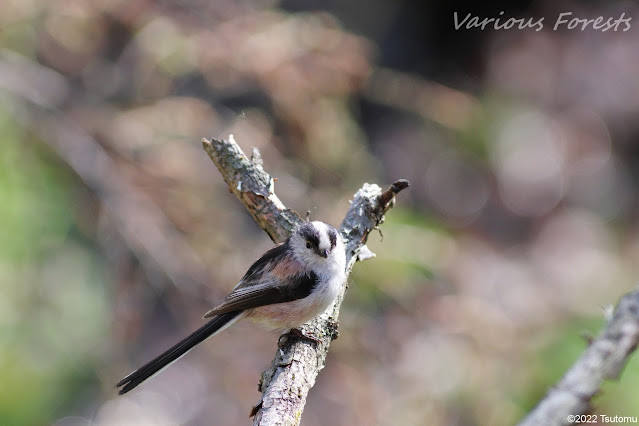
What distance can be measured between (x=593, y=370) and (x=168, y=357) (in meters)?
1.46

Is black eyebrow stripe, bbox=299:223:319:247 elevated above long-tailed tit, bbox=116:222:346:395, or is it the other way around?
black eyebrow stripe, bbox=299:223:319:247

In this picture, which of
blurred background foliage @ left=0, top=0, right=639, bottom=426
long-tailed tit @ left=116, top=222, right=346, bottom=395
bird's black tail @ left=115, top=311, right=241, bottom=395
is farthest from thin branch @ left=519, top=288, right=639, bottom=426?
blurred background foliage @ left=0, top=0, right=639, bottom=426

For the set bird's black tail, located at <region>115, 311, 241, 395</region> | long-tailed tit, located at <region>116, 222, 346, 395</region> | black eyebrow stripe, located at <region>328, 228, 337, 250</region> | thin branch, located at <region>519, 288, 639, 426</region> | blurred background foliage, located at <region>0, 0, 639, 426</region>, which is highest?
blurred background foliage, located at <region>0, 0, 639, 426</region>

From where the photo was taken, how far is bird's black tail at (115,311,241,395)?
200 cm

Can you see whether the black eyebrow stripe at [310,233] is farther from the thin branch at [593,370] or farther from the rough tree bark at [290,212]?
the thin branch at [593,370]

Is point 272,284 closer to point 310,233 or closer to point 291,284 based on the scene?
point 291,284

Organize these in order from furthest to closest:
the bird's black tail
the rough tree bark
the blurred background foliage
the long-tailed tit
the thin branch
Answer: the blurred background foliage, the long-tailed tit, the rough tree bark, the bird's black tail, the thin branch

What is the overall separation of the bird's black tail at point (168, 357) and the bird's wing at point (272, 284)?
0.05 meters

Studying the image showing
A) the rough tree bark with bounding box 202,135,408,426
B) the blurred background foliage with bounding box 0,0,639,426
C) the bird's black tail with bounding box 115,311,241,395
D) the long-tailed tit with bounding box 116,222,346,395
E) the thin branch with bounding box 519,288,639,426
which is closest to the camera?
the thin branch with bounding box 519,288,639,426

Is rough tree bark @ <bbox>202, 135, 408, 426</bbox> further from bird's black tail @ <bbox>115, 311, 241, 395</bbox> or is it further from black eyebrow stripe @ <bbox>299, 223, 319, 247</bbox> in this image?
bird's black tail @ <bbox>115, 311, 241, 395</bbox>

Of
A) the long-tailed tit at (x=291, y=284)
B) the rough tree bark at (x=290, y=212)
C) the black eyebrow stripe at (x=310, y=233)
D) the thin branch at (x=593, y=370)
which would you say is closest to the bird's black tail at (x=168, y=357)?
the long-tailed tit at (x=291, y=284)

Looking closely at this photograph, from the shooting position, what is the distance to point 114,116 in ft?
13.1

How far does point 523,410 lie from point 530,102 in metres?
3.28

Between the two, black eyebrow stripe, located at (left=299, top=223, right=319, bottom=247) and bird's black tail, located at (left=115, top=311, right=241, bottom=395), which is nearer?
bird's black tail, located at (left=115, top=311, right=241, bottom=395)
